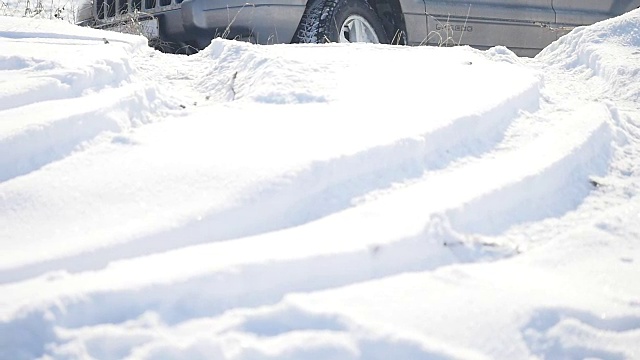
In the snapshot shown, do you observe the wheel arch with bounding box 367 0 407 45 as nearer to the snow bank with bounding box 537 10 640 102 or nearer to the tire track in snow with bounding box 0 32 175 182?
the snow bank with bounding box 537 10 640 102

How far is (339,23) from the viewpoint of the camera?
4.12 m

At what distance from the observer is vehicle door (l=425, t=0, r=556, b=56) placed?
4715 millimetres

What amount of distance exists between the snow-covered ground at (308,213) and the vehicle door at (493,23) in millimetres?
2122

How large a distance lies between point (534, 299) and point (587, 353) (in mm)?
142

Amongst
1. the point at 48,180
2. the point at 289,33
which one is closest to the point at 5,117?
the point at 48,180

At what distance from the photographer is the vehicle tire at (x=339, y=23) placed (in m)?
4.05

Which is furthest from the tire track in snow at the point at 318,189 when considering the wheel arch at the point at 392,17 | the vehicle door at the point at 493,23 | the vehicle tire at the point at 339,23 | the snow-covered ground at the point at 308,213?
the vehicle door at the point at 493,23

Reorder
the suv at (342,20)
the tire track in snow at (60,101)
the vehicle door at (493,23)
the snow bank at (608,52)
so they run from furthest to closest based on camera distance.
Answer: the vehicle door at (493,23)
the suv at (342,20)
the snow bank at (608,52)
the tire track in snow at (60,101)

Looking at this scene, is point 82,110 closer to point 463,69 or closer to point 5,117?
point 5,117

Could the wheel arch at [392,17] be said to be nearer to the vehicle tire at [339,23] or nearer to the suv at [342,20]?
the suv at [342,20]

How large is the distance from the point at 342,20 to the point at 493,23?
1.43 meters

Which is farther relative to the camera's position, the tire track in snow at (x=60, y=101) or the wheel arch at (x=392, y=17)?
the wheel arch at (x=392, y=17)

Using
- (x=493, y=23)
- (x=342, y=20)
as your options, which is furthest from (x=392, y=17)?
(x=493, y=23)

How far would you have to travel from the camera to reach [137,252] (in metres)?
1.44
